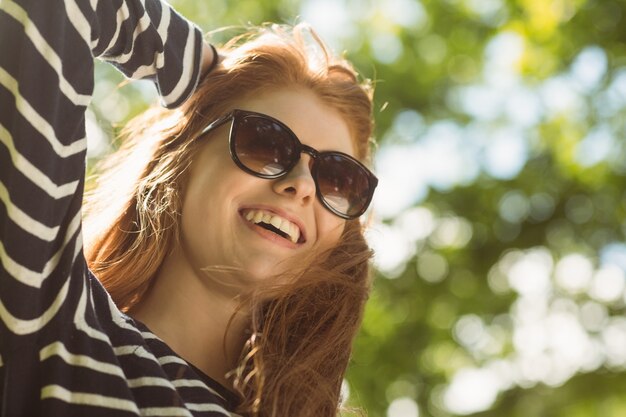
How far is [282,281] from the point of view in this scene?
1969 mm

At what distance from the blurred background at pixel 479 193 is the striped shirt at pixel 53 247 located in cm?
732

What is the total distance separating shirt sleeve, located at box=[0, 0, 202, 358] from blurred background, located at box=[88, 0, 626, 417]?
24.4 ft

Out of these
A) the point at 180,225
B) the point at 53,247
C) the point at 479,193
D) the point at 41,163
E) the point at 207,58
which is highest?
the point at 479,193

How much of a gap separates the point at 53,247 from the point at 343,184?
2.52ft

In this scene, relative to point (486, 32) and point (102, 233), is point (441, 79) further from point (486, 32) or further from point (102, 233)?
point (102, 233)

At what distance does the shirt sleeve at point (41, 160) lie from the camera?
141cm

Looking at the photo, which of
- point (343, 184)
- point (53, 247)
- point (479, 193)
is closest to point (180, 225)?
point (343, 184)

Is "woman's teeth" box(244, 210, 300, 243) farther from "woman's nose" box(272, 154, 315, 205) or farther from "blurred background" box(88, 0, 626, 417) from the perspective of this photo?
"blurred background" box(88, 0, 626, 417)

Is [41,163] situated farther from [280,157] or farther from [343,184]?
[343,184]

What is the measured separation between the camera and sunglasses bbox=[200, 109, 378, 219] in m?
1.93

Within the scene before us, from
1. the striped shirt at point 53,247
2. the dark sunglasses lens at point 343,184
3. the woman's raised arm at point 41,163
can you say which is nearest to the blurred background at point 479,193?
the dark sunglasses lens at point 343,184

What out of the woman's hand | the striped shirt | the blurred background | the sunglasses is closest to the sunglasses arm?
the sunglasses

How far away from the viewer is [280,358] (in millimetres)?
1991

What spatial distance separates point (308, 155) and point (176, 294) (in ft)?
1.46
